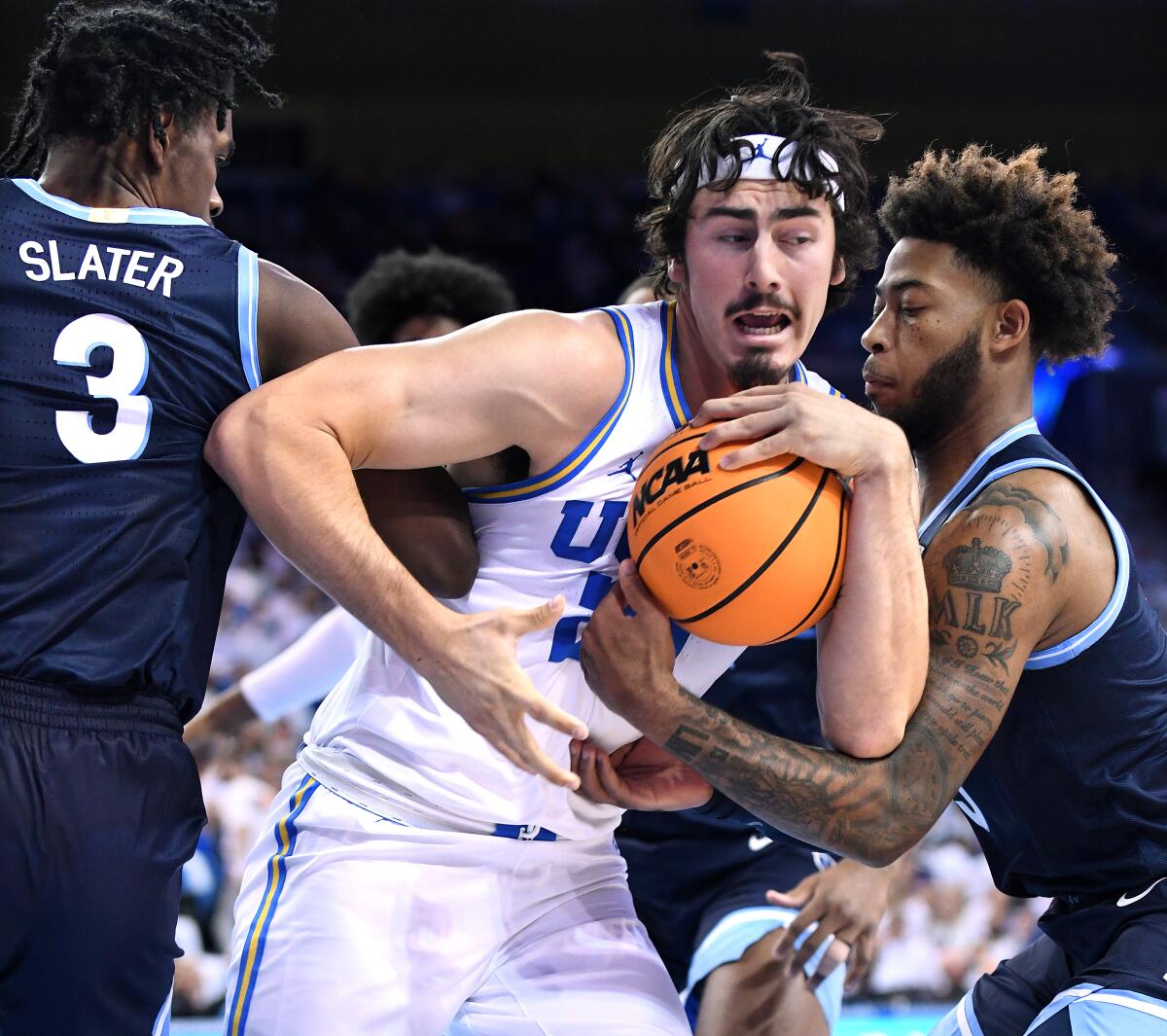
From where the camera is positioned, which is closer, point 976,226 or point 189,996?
point 976,226

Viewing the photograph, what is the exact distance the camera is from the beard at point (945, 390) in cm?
346

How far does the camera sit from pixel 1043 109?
17.2 meters

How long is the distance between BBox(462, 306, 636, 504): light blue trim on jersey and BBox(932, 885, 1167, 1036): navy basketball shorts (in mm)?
1540

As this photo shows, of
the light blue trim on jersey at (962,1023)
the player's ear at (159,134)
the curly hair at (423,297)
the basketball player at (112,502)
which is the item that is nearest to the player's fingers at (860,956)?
the light blue trim on jersey at (962,1023)

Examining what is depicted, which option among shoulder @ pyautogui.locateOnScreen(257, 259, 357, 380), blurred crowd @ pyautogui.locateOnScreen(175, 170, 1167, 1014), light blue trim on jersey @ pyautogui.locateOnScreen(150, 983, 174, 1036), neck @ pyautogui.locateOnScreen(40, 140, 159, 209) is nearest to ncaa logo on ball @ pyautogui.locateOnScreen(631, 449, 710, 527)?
shoulder @ pyautogui.locateOnScreen(257, 259, 357, 380)

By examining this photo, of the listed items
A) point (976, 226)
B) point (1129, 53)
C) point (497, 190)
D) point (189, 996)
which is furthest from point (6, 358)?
point (1129, 53)

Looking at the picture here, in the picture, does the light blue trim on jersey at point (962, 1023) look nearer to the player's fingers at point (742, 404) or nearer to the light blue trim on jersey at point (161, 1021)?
the player's fingers at point (742, 404)

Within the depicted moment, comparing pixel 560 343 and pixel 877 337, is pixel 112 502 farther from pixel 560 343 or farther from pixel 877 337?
pixel 877 337

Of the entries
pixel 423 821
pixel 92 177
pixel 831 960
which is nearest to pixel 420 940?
pixel 423 821

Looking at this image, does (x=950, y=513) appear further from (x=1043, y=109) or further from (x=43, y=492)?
(x=1043, y=109)

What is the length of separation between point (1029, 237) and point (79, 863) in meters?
2.77

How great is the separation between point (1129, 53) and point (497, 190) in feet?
25.9

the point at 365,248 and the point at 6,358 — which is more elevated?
the point at 6,358

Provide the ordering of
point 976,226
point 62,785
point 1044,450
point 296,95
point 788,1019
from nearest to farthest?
point 62,785 < point 1044,450 < point 976,226 < point 788,1019 < point 296,95
